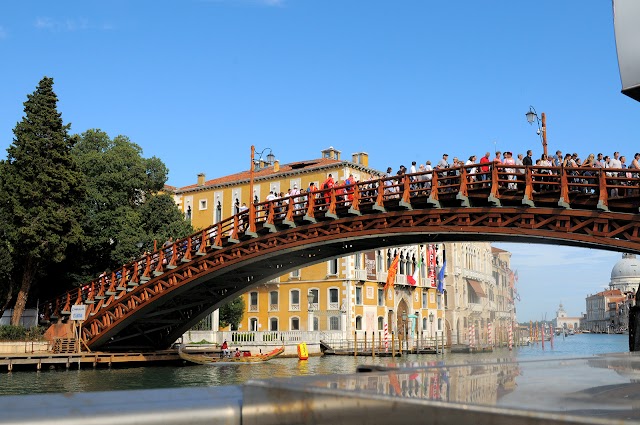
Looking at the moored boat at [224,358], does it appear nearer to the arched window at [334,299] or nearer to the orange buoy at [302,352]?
the orange buoy at [302,352]

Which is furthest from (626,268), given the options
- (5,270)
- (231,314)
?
(5,270)

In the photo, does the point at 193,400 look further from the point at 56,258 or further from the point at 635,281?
the point at 635,281

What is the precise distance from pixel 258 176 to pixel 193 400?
5422 centimetres

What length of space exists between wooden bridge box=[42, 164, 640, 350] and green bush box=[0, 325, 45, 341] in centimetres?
103

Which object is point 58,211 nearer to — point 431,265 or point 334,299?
point 334,299

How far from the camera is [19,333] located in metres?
28.0

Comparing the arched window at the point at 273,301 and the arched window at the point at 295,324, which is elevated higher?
the arched window at the point at 273,301

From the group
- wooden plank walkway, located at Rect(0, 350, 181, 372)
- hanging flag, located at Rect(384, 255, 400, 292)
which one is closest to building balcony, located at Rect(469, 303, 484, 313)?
hanging flag, located at Rect(384, 255, 400, 292)

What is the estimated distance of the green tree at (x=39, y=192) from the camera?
94.3ft

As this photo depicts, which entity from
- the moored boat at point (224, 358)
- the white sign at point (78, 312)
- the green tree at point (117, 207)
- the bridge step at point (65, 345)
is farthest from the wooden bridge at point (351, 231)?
the green tree at point (117, 207)

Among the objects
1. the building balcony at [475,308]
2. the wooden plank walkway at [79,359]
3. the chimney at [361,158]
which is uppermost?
the chimney at [361,158]

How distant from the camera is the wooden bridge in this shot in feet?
59.5

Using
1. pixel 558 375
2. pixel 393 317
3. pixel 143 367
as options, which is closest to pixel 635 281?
pixel 393 317

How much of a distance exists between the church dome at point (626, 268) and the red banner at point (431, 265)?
12709cm
